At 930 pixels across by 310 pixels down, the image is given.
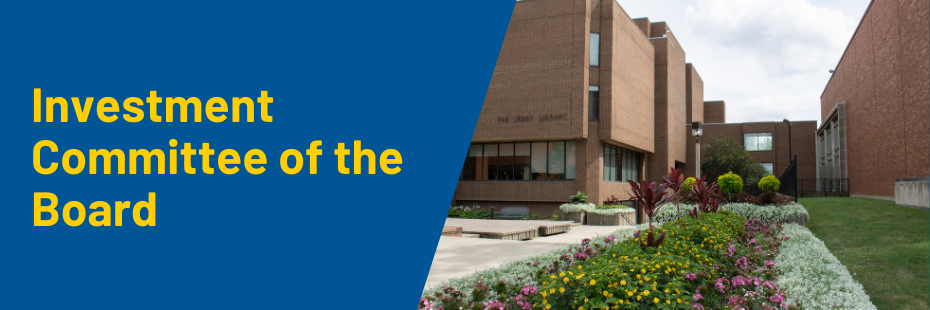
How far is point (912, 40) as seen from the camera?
23.0 meters

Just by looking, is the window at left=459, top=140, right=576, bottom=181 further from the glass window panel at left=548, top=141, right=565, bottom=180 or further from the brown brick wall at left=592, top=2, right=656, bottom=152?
the brown brick wall at left=592, top=2, right=656, bottom=152

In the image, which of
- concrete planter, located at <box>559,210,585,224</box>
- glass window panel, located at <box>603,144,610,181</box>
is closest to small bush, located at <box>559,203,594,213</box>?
concrete planter, located at <box>559,210,585,224</box>

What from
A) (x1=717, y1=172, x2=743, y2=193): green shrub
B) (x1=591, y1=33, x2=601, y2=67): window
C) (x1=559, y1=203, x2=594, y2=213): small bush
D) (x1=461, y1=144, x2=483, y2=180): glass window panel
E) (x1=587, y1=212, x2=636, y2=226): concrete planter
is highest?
(x1=591, y1=33, x2=601, y2=67): window

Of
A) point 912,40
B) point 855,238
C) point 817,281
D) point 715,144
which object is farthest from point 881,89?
point 817,281

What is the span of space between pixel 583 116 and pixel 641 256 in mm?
20114

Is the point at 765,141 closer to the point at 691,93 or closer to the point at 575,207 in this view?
the point at 691,93

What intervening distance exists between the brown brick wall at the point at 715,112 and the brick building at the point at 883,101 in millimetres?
16965

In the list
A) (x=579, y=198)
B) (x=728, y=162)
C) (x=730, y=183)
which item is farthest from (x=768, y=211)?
(x=728, y=162)

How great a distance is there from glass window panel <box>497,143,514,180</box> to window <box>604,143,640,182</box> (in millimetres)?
4570

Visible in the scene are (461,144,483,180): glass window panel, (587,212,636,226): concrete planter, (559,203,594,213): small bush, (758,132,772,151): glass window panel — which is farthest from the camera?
(758,132,772,151): glass window panel

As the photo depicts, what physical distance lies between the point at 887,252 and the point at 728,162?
3709cm

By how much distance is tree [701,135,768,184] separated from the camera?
43.9 metres

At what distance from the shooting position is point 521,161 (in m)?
28.0

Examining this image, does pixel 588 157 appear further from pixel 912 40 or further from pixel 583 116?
pixel 912 40
